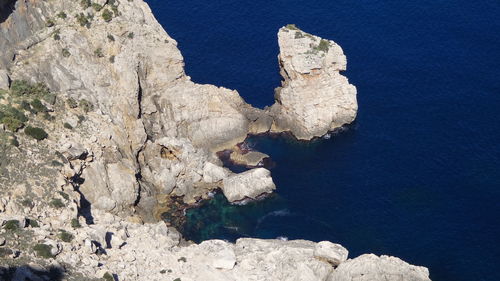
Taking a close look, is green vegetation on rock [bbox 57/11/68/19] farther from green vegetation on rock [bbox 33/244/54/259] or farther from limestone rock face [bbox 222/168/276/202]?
green vegetation on rock [bbox 33/244/54/259]

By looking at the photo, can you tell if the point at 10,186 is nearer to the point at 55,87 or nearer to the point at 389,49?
the point at 55,87

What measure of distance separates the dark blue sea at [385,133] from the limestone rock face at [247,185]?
1714 mm

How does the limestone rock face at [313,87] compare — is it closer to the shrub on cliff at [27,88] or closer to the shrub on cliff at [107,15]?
the shrub on cliff at [107,15]

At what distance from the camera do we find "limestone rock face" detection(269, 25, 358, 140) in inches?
5113

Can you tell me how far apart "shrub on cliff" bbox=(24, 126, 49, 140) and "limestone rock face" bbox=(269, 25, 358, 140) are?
45.8 m

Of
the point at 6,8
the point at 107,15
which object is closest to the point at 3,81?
the point at 6,8

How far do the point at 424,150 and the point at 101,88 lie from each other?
172 feet

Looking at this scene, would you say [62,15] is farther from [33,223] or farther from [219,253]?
[219,253]

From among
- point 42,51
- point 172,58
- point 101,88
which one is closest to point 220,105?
point 172,58

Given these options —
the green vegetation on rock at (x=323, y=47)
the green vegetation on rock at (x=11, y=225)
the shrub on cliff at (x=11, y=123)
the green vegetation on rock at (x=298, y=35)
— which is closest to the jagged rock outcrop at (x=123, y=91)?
the shrub on cliff at (x=11, y=123)

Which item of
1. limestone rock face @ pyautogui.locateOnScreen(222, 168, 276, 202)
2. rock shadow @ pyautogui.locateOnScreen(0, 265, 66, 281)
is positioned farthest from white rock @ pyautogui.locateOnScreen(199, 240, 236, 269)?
rock shadow @ pyautogui.locateOnScreen(0, 265, 66, 281)

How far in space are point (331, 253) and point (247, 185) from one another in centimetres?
2281

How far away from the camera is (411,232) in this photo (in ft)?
370

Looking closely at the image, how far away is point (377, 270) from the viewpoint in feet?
321
